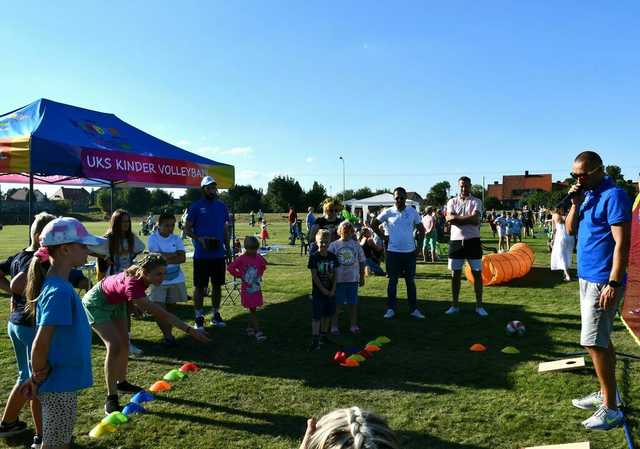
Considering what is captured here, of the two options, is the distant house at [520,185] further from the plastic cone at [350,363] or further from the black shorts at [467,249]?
the plastic cone at [350,363]

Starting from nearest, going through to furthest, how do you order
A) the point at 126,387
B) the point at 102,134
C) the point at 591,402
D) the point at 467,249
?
the point at 591,402 < the point at 126,387 < the point at 467,249 < the point at 102,134

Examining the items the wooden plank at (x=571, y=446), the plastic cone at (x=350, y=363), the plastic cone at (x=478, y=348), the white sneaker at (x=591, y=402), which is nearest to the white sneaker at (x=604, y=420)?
the white sneaker at (x=591, y=402)

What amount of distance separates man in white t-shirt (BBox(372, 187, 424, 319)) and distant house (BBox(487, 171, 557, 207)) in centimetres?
9277

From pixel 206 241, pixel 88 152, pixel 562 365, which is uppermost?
pixel 88 152

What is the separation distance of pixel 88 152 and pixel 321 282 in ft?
13.3

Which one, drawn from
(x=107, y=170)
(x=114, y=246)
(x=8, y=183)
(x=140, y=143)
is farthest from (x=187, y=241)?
(x=114, y=246)

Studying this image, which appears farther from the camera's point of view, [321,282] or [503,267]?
[503,267]

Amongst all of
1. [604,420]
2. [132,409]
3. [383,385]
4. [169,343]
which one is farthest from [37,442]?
[604,420]

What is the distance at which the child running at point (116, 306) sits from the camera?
3902mm

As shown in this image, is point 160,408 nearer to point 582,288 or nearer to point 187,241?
point 582,288

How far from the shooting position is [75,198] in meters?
96.1

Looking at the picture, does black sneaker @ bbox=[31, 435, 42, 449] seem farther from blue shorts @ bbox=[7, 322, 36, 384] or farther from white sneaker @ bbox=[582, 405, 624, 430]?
white sneaker @ bbox=[582, 405, 624, 430]

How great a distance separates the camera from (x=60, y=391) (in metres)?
2.77

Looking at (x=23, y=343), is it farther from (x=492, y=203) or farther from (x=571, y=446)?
(x=492, y=203)
